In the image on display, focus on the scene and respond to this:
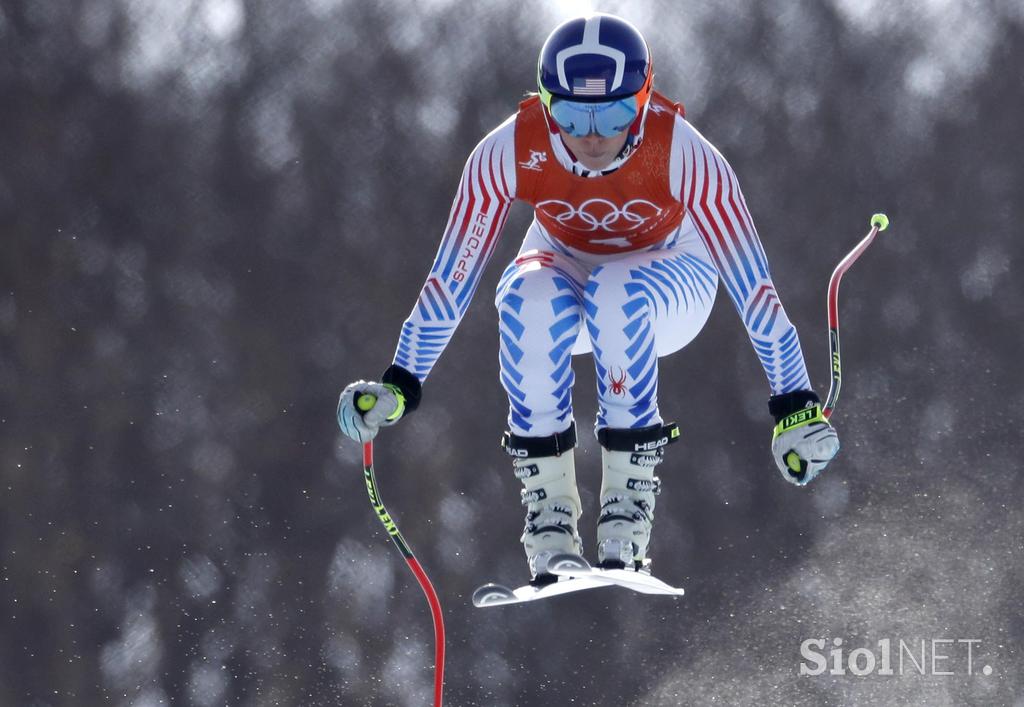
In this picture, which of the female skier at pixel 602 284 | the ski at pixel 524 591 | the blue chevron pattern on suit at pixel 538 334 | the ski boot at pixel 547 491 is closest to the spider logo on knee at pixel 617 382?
the female skier at pixel 602 284

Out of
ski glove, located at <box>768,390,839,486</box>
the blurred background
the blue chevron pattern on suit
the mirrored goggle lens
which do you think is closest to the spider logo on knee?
the blue chevron pattern on suit

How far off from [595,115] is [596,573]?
1.53m

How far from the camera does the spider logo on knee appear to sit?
20.4 feet

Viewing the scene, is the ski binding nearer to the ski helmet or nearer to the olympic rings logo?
the olympic rings logo

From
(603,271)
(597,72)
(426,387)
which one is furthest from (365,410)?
(426,387)

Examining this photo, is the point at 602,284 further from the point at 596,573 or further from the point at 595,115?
the point at 596,573

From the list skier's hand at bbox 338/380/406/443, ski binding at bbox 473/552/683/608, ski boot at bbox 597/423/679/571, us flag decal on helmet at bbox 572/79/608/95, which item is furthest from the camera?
ski boot at bbox 597/423/679/571

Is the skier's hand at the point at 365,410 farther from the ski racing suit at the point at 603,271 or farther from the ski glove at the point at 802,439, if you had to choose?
the ski glove at the point at 802,439

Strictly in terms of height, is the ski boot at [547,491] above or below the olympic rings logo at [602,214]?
below

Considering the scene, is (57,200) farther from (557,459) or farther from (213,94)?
(557,459)

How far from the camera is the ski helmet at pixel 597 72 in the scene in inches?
236

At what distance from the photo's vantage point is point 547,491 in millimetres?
6484

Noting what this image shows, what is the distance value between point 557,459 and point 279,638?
9.43 m

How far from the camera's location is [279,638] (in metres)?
15.4
